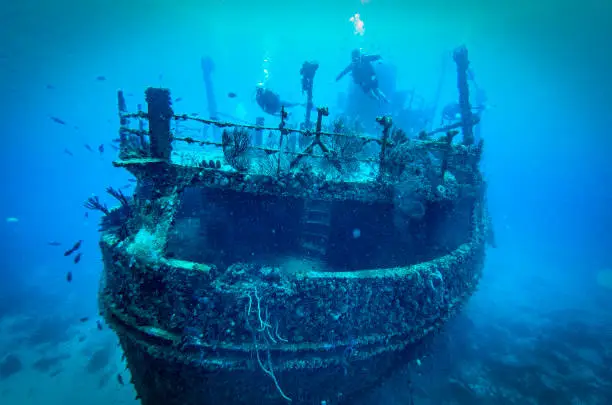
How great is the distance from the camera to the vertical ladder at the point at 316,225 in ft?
22.3

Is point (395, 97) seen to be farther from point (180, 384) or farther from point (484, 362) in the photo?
point (180, 384)

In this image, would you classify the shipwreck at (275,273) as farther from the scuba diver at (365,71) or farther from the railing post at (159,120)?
the scuba diver at (365,71)

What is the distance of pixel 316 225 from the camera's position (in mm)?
6922

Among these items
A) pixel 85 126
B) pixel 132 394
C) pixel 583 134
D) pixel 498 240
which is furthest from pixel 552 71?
pixel 85 126

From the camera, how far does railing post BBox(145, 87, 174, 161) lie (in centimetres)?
548

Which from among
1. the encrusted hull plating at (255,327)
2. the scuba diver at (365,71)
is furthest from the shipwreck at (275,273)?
the scuba diver at (365,71)

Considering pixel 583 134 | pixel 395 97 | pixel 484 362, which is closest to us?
pixel 484 362

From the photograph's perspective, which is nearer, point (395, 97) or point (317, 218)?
point (317, 218)

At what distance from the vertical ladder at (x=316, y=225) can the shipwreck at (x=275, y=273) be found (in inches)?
1.3

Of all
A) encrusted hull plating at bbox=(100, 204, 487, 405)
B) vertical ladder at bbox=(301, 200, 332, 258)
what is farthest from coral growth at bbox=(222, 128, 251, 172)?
encrusted hull plating at bbox=(100, 204, 487, 405)

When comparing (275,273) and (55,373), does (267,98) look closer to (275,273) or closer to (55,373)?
(275,273)

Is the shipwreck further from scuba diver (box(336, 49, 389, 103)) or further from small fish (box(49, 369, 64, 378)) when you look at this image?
small fish (box(49, 369, 64, 378))

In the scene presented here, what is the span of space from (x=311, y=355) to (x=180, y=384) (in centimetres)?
202

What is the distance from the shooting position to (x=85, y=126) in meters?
138
